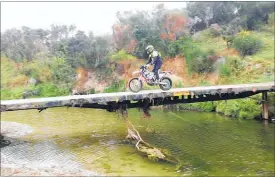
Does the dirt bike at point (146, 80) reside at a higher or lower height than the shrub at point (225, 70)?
lower

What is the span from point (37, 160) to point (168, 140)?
692 centimetres

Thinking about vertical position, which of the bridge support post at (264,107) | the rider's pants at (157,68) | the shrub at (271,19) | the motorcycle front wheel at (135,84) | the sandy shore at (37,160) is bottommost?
the sandy shore at (37,160)

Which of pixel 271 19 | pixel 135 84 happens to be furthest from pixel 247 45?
pixel 135 84

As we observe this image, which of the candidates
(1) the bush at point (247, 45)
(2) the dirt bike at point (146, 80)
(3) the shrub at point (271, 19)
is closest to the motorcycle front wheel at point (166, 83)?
(2) the dirt bike at point (146, 80)

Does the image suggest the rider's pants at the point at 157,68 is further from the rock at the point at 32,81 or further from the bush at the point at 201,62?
the rock at the point at 32,81

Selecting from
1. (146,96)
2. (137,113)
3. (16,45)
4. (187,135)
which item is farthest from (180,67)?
(16,45)

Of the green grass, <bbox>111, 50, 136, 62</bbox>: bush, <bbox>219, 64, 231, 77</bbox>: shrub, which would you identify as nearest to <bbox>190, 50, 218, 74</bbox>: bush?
<bbox>219, 64, 231, 77</bbox>: shrub

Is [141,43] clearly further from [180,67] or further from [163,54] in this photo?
[180,67]

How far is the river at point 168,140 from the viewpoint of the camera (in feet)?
50.9

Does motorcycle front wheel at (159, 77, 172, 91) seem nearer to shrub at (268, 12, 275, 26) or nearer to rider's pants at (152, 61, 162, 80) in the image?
rider's pants at (152, 61, 162, 80)

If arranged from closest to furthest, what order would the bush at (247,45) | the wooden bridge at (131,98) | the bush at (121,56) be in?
the wooden bridge at (131,98)
the bush at (247,45)
the bush at (121,56)

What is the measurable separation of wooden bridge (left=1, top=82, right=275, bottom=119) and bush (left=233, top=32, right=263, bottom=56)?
1477 cm

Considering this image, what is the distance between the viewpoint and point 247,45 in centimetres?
3622

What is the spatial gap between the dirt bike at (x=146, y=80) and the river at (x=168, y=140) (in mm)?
2946
